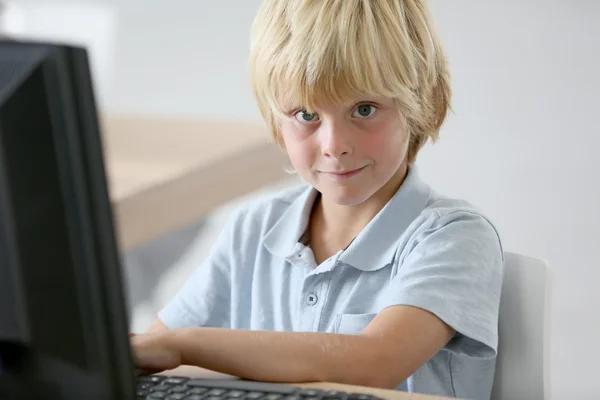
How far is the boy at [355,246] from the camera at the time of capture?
3.08 feet

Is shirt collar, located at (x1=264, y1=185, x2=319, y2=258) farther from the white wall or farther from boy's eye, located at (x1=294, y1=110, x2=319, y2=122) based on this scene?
the white wall

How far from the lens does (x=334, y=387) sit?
891 mm

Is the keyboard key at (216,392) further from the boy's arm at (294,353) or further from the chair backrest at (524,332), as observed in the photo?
the chair backrest at (524,332)

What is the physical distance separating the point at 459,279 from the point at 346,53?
26 centimetres

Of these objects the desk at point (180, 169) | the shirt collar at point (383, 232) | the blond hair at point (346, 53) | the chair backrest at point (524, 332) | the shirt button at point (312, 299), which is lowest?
the chair backrest at point (524, 332)

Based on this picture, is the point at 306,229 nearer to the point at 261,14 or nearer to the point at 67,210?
the point at 261,14

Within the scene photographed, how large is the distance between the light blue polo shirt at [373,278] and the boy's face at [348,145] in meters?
0.06

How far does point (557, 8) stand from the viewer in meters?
4.78

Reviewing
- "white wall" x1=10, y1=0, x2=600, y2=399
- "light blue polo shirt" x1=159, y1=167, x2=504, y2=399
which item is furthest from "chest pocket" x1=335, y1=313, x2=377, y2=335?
"white wall" x1=10, y1=0, x2=600, y2=399

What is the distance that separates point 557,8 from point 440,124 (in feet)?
12.4

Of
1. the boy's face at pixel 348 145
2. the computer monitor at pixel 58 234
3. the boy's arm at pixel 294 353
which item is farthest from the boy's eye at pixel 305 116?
the computer monitor at pixel 58 234

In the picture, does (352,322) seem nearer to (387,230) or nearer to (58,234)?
(387,230)

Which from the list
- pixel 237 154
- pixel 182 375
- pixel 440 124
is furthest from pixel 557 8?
pixel 182 375

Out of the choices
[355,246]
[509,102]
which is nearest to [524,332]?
[355,246]
